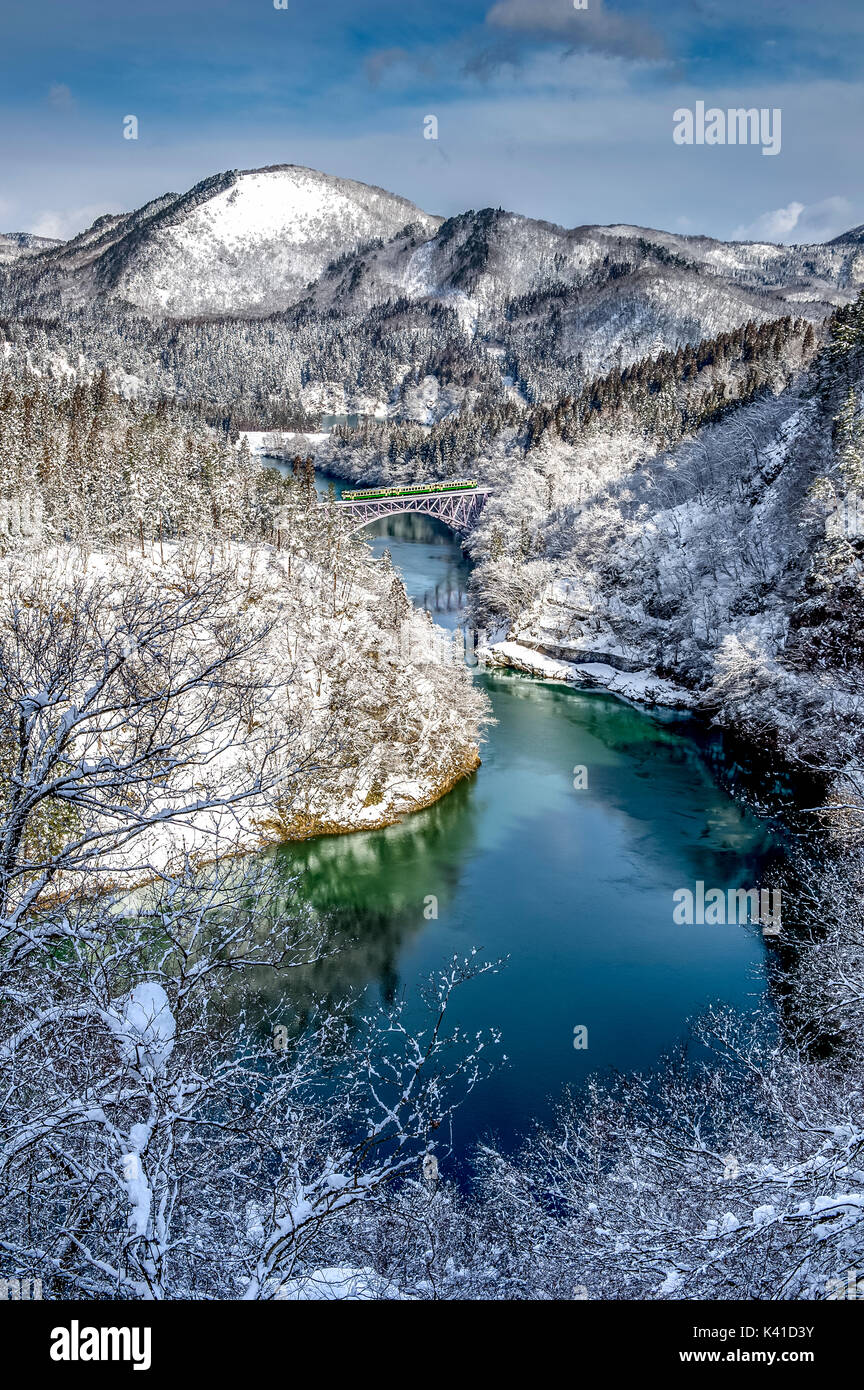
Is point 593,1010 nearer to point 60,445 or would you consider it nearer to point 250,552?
point 250,552

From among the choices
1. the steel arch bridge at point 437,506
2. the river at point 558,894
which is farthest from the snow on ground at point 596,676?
the steel arch bridge at point 437,506

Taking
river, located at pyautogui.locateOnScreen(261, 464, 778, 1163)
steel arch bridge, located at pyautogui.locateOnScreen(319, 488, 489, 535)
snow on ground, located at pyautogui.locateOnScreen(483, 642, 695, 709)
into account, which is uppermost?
steel arch bridge, located at pyautogui.locateOnScreen(319, 488, 489, 535)

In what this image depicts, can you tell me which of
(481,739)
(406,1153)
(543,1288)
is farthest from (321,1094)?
(481,739)

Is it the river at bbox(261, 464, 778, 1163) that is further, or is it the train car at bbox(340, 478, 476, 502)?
the train car at bbox(340, 478, 476, 502)

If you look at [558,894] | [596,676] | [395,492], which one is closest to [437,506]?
[395,492]

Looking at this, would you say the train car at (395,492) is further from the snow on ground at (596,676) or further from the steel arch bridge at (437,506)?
the snow on ground at (596,676)

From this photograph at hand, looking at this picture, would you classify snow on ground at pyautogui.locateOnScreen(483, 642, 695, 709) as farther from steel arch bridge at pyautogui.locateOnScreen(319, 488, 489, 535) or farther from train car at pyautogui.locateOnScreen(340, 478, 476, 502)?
train car at pyautogui.locateOnScreen(340, 478, 476, 502)

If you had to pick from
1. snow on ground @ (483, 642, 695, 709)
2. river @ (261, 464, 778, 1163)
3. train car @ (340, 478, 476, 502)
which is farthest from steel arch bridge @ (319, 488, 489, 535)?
river @ (261, 464, 778, 1163)
